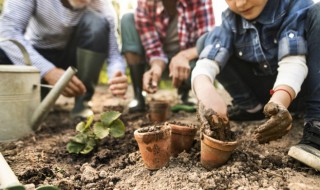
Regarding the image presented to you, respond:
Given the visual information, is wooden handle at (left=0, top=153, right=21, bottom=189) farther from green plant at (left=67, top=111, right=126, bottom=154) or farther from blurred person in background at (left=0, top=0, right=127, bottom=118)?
blurred person in background at (left=0, top=0, right=127, bottom=118)

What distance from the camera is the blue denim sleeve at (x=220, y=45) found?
1963 mm

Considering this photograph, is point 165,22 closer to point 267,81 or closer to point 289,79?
point 267,81

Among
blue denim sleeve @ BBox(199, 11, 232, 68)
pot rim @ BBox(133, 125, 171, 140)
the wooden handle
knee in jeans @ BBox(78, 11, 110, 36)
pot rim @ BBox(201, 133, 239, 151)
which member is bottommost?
pot rim @ BBox(201, 133, 239, 151)

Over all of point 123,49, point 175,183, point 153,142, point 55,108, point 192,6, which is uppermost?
point 192,6

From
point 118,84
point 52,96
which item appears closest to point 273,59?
point 118,84

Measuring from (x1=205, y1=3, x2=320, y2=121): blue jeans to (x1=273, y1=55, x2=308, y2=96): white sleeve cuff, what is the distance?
0.23 feet

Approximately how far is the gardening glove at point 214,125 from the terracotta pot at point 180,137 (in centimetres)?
12

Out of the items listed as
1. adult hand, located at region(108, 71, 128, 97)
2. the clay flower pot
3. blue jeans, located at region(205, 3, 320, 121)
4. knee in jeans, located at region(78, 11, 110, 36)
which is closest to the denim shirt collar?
blue jeans, located at region(205, 3, 320, 121)

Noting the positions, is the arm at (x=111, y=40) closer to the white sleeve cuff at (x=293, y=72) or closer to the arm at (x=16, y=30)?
the arm at (x=16, y=30)

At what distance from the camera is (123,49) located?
3055 mm

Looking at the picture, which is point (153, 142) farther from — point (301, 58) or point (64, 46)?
point (64, 46)

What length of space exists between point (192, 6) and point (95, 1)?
0.87 m

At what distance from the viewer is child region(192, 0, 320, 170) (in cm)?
152

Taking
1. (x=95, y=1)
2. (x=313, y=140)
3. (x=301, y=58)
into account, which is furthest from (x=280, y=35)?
(x=95, y=1)
